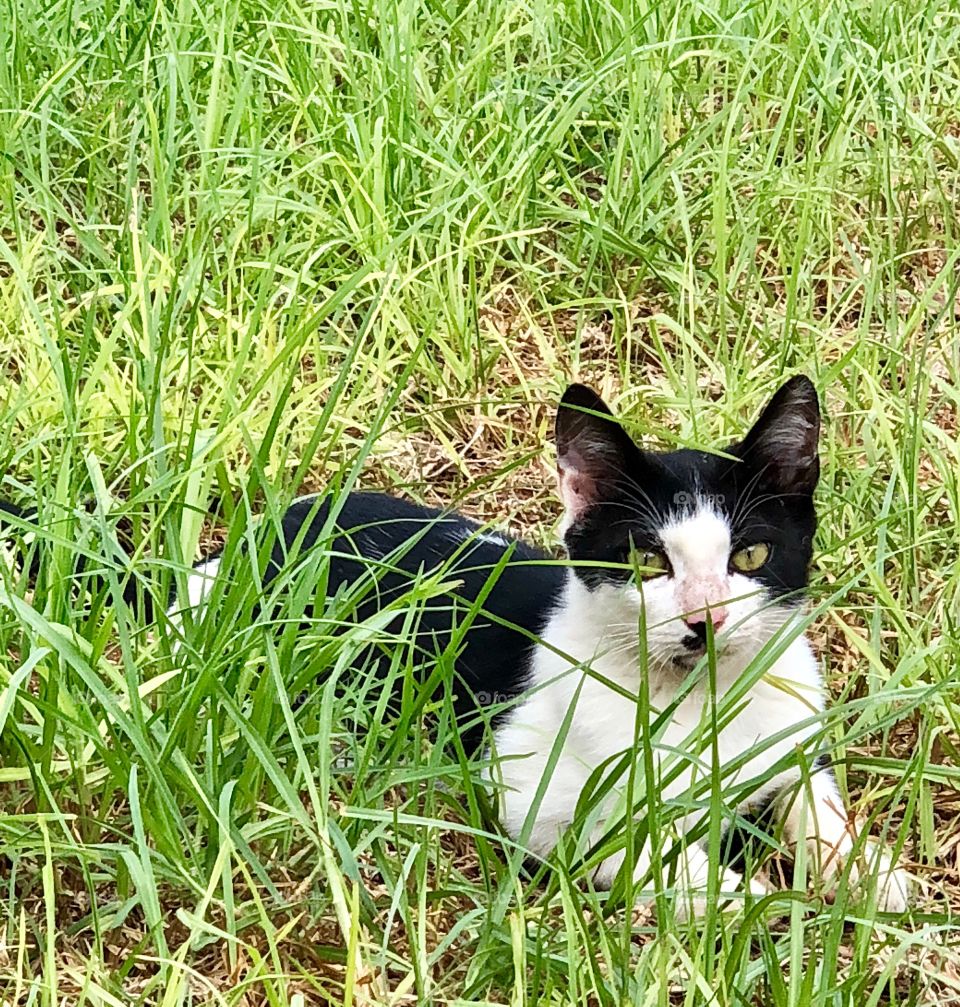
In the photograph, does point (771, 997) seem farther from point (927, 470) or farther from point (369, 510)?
point (927, 470)

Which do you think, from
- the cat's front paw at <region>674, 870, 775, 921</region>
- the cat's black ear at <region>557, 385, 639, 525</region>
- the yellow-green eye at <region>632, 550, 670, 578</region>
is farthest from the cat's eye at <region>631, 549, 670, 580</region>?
the cat's front paw at <region>674, 870, 775, 921</region>

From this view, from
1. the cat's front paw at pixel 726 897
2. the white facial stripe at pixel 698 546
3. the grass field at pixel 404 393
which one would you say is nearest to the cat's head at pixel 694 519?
the white facial stripe at pixel 698 546

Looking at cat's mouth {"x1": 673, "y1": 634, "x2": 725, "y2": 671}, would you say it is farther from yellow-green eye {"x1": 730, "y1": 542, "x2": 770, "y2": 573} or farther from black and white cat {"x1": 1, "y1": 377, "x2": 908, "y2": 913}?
yellow-green eye {"x1": 730, "y1": 542, "x2": 770, "y2": 573}

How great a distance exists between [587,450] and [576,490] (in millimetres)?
65

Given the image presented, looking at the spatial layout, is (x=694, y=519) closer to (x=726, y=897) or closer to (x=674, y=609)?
(x=674, y=609)

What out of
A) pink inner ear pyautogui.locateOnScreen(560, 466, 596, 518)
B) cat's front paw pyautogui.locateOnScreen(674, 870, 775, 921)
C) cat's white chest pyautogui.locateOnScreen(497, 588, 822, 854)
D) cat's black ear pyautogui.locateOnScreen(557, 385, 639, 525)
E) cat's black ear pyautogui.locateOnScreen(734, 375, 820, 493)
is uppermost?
cat's black ear pyautogui.locateOnScreen(734, 375, 820, 493)

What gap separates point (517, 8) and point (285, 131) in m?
0.57

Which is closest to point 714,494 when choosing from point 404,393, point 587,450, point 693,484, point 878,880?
point 693,484

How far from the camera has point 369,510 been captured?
Result: 2.30 meters

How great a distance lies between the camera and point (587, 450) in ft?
6.42

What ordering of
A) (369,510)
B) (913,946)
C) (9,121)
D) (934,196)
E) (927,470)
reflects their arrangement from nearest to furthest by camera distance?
(913,946) < (369,510) < (927,470) < (9,121) < (934,196)

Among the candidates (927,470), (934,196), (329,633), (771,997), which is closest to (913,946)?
(771,997)

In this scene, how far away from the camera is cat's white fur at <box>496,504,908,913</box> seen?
1.84 metres

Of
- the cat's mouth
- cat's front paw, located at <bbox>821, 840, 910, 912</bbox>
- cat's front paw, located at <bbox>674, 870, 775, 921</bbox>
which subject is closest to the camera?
cat's front paw, located at <bbox>674, 870, 775, 921</bbox>
